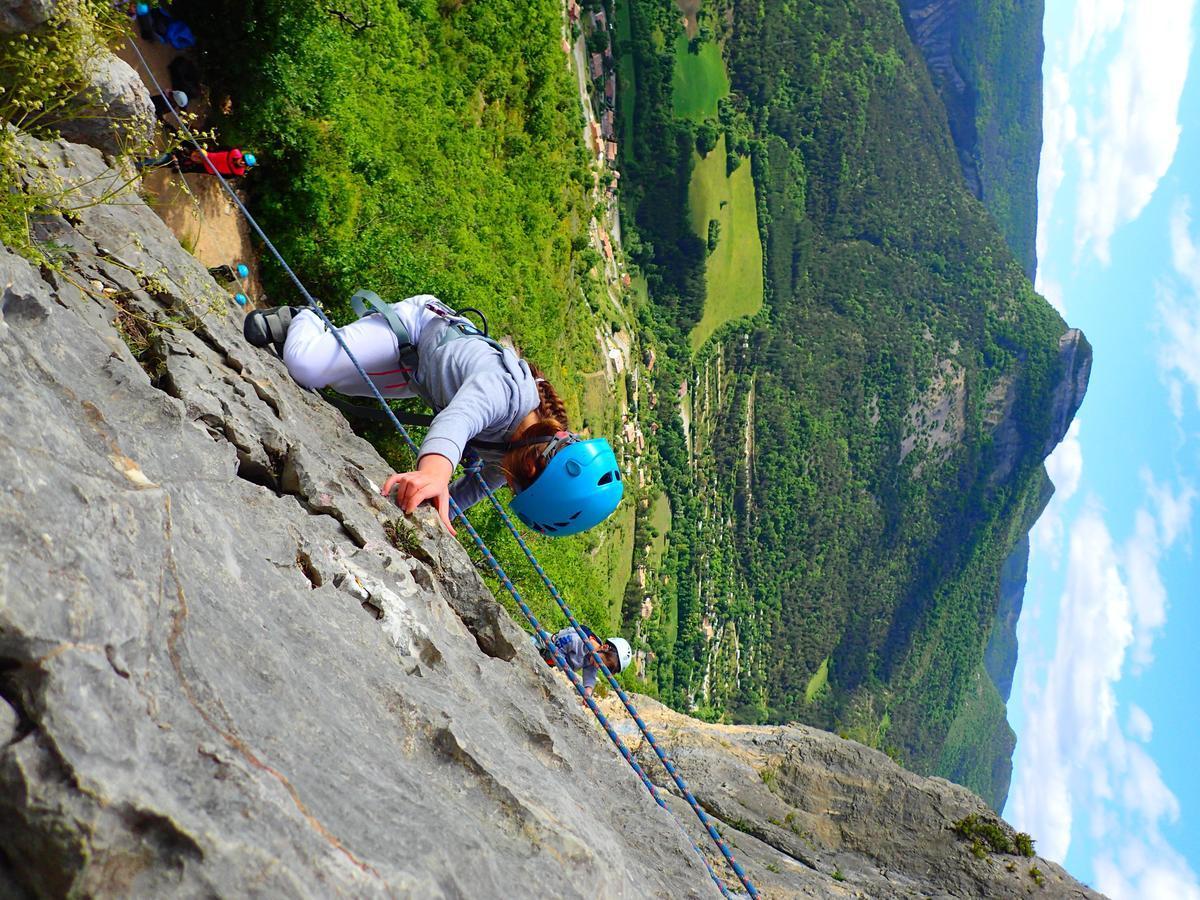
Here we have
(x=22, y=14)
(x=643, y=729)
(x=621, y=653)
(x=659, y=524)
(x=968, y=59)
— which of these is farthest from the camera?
(x=968, y=59)

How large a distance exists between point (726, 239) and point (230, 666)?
80.1 meters

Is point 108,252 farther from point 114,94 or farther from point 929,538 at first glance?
point 929,538

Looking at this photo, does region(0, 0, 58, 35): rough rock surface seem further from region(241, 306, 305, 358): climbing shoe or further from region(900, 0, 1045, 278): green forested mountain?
region(900, 0, 1045, 278): green forested mountain

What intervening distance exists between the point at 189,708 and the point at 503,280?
20.4 m

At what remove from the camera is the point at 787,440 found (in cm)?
7994

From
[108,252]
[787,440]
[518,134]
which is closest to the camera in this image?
[108,252]

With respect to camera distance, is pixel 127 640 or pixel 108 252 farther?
pixel 108 252

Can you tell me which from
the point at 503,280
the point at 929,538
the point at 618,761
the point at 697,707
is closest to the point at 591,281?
the point at 503,280

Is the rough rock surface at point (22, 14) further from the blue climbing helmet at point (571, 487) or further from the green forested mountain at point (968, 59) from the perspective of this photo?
the green forested mountain at point (968, 59)

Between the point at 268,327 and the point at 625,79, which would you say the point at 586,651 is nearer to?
the point at 268,327

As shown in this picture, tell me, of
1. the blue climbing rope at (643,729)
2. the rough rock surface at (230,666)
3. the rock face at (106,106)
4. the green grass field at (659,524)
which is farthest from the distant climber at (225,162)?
the green grass field at (659,524)

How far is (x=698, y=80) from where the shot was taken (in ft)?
246

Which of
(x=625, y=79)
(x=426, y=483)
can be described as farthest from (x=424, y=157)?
(x=625, y=79)

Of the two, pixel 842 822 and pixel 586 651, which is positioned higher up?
pixel 842 822
